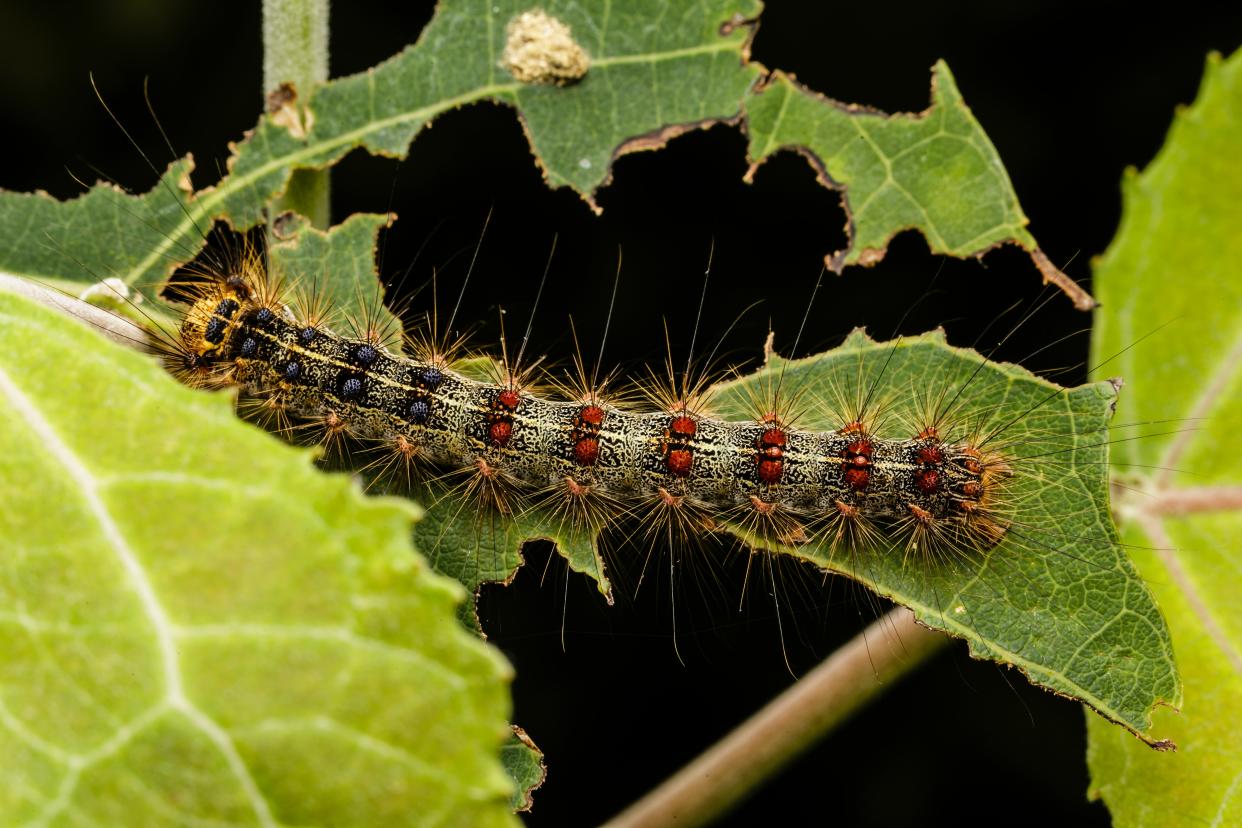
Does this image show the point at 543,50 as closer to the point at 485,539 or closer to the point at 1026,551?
the point at 485,539

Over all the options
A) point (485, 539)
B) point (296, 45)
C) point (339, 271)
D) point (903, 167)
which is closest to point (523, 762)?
point (485, 539)

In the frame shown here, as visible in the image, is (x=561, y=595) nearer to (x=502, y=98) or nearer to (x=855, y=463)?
(x=855, y=463)

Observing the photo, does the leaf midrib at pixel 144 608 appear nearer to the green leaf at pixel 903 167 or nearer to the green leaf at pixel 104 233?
the green leaf at pixel 104 233

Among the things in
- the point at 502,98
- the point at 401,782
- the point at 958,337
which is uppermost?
the point at 502,98

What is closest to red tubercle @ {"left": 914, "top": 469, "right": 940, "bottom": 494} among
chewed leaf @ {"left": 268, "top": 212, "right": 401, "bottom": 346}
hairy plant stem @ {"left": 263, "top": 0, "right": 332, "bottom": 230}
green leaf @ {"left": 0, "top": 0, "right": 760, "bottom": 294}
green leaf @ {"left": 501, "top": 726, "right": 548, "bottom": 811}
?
green leaf @ {"left": 0, "top": 0, "right": 760, "bottom": 294}

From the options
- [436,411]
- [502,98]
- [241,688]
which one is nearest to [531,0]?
[502,98]

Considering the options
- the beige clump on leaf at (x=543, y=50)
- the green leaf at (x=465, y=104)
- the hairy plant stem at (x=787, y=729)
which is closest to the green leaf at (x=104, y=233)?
the green leaf at (x=465, y=104)

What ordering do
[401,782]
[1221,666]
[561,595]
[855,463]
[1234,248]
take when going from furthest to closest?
1. [561,595]
2. [1234,248]
3. [855,463]
4. [1221,666]
5. [401,782]
